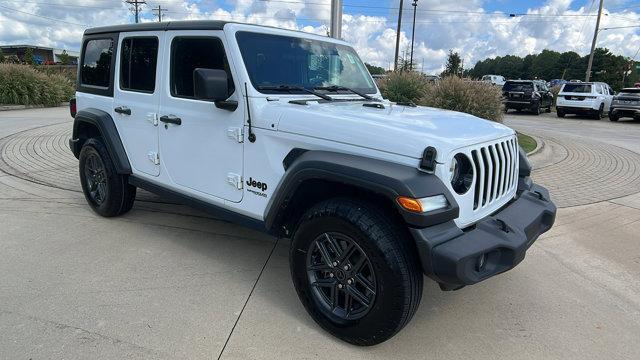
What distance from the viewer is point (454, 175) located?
2.76 metres

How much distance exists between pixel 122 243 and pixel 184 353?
1940 mm

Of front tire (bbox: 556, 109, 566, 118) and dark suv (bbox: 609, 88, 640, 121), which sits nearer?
dark suv (bbox: 609, 88, 640, 121)

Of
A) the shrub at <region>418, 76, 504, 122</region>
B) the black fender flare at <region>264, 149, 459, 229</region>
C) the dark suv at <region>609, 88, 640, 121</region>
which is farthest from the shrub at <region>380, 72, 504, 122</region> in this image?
the dark suv at <region>609, 88, 640, 121</region>

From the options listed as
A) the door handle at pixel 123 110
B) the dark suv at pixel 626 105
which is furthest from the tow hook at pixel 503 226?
the dark suv at pixel 626 105

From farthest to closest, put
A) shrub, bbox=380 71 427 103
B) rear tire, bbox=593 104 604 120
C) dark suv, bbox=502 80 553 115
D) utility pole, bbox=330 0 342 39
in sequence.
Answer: dark suv, bbox=502 80 553 115 < rear tire, bbox=593 104 604 120 < shrub, bbox=380 71 427 103 < utility pole, bbox=330 0 342 39

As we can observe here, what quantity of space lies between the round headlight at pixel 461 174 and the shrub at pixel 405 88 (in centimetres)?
904

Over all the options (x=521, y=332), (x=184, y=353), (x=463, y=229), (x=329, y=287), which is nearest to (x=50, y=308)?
(x=184, y=353)

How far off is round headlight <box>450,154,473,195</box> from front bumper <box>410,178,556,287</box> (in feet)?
0.78

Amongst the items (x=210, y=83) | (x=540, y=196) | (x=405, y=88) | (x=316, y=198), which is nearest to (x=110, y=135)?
(x=210, y=83)

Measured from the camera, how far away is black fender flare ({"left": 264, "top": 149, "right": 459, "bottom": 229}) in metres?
2.43

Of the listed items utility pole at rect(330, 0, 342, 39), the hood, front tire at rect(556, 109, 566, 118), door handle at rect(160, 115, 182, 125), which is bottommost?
front tire at rect(556, 109, 566, 118)

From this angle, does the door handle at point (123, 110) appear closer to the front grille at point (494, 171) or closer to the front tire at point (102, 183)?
the front tire at point (102, 183)

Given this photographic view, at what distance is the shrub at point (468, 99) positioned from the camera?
33.4 feet

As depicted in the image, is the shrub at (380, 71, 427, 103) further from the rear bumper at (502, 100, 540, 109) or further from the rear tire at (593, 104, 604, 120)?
the rear tire at (593, 104, 604, 120)
